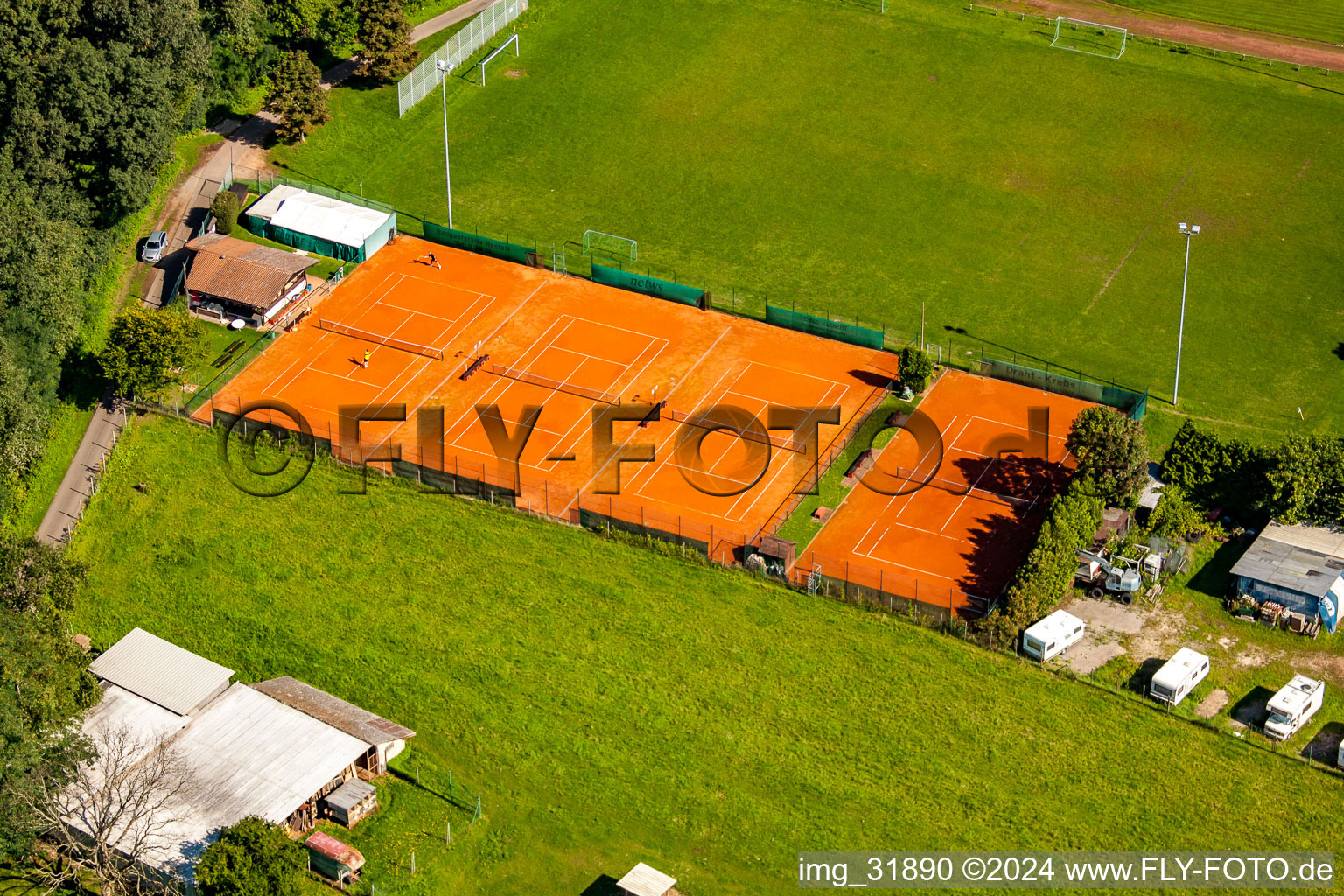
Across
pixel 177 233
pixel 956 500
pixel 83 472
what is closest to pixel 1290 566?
pixel 956 500

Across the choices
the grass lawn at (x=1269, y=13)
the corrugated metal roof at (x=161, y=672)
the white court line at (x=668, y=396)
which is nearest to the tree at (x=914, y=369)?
the white court line at (x=668, y=396)

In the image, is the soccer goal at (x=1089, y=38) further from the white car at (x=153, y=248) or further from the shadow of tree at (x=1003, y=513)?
the white car at (x=153, y=248)

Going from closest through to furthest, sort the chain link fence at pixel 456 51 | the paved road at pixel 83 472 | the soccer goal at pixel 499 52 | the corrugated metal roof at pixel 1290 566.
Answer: the corrugated metal roof at pixel 1290 566 → the paved road at pixel 83 472 → the chain link fence at pixel 456 51 → the soccer goal at pixel 499 52

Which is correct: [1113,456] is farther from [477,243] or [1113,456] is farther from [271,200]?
[271,200]

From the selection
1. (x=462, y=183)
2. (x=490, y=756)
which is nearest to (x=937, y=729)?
(x=490, y=756)

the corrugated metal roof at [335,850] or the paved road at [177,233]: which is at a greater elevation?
the paved road at [177,233]

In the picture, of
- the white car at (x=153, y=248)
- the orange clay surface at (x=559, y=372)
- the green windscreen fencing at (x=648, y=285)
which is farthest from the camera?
the white car at (x=153, y=248)
